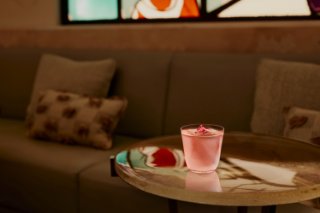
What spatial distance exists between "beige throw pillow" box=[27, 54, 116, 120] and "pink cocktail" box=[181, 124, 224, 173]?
45.6 inches

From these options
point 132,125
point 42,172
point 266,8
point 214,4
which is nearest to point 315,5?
point 266,8

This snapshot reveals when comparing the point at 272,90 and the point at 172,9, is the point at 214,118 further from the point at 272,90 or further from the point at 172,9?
the point at 172,9

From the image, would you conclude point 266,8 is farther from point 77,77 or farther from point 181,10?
point 77,77

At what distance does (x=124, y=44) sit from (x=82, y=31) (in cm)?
34

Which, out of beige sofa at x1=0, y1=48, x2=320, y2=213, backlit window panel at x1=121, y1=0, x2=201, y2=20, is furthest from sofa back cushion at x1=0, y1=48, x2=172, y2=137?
backlit window panel at x1=121, y1=0, x2=201, y2=20

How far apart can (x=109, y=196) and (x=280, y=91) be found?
2.58 ft

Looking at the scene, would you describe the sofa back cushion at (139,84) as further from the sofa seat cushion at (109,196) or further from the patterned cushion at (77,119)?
the sofa seat cushion at (109,196)

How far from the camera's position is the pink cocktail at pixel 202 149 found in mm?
1007

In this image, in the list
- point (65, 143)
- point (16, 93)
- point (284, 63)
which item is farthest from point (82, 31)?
point (284, 63)

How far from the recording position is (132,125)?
7.00 ft

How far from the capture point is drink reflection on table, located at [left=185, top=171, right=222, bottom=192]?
917 mm

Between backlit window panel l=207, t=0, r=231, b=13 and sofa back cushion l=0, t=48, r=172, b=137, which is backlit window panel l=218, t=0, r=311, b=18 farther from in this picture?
sofa back cushion l=0, t=48, r=172, b=137

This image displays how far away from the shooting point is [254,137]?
137 centimetres

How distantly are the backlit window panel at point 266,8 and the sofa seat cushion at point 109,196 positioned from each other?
42.0 inches
